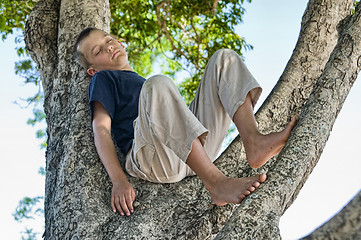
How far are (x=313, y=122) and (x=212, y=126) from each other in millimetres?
730

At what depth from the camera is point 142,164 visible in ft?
8.07

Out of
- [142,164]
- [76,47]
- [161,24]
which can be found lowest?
[142,164]

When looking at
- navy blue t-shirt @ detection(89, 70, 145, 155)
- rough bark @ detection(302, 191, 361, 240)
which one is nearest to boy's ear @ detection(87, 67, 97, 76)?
navy blue t-shirt @ detection(89, 70, 145, 155)

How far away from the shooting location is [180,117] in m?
2.35

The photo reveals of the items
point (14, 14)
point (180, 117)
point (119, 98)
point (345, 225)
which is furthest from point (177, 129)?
point (14, 14)

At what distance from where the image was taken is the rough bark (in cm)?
116

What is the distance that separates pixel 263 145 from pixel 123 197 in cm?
71

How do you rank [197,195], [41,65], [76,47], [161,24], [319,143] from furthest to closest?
[161,24], [41,65], [76,47], [197,195], [319,143]

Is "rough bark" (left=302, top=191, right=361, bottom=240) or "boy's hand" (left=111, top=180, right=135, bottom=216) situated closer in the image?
"rough bark" (left=302, top=191, right=361, bottom=240)

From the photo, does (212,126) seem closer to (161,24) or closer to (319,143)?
(319,143)

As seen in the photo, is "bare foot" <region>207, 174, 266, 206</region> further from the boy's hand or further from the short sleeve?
the short sleeve

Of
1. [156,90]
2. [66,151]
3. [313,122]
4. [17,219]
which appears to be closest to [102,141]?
[66,151]

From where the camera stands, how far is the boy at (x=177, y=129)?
230 cm

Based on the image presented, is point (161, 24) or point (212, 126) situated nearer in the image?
point (212, 126)
